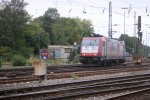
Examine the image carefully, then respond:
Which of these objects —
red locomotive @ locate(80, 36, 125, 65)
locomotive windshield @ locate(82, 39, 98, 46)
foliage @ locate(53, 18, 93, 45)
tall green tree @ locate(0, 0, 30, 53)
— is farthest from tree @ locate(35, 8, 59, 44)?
locomotive windshield @ locate(82, 39, 98, 46)

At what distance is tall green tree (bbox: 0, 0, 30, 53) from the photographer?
73188mm

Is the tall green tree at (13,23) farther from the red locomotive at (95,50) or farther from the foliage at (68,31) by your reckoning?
the red locomotive at (95,50)

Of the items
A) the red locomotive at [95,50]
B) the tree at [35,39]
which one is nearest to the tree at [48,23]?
the tree at [35,39]

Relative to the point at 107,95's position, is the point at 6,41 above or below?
above

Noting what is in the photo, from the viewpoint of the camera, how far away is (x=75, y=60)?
4741cm

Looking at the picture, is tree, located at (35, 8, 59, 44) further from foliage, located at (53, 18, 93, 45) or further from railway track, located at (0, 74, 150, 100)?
railway track, located at (0, 74, 150, 100)

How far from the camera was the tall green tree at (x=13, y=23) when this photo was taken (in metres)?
73.2

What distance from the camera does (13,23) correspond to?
76625 mm

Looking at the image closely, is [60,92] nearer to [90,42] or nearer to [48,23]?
[90,42]

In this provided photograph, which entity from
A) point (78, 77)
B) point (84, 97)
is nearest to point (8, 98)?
point (84, 97)

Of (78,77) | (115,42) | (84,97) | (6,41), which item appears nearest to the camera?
(84,97)

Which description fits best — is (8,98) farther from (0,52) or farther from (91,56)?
(0,52)

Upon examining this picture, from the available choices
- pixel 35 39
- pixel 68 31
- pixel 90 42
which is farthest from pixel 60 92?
pixel 68 31

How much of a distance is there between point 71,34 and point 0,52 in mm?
52771
